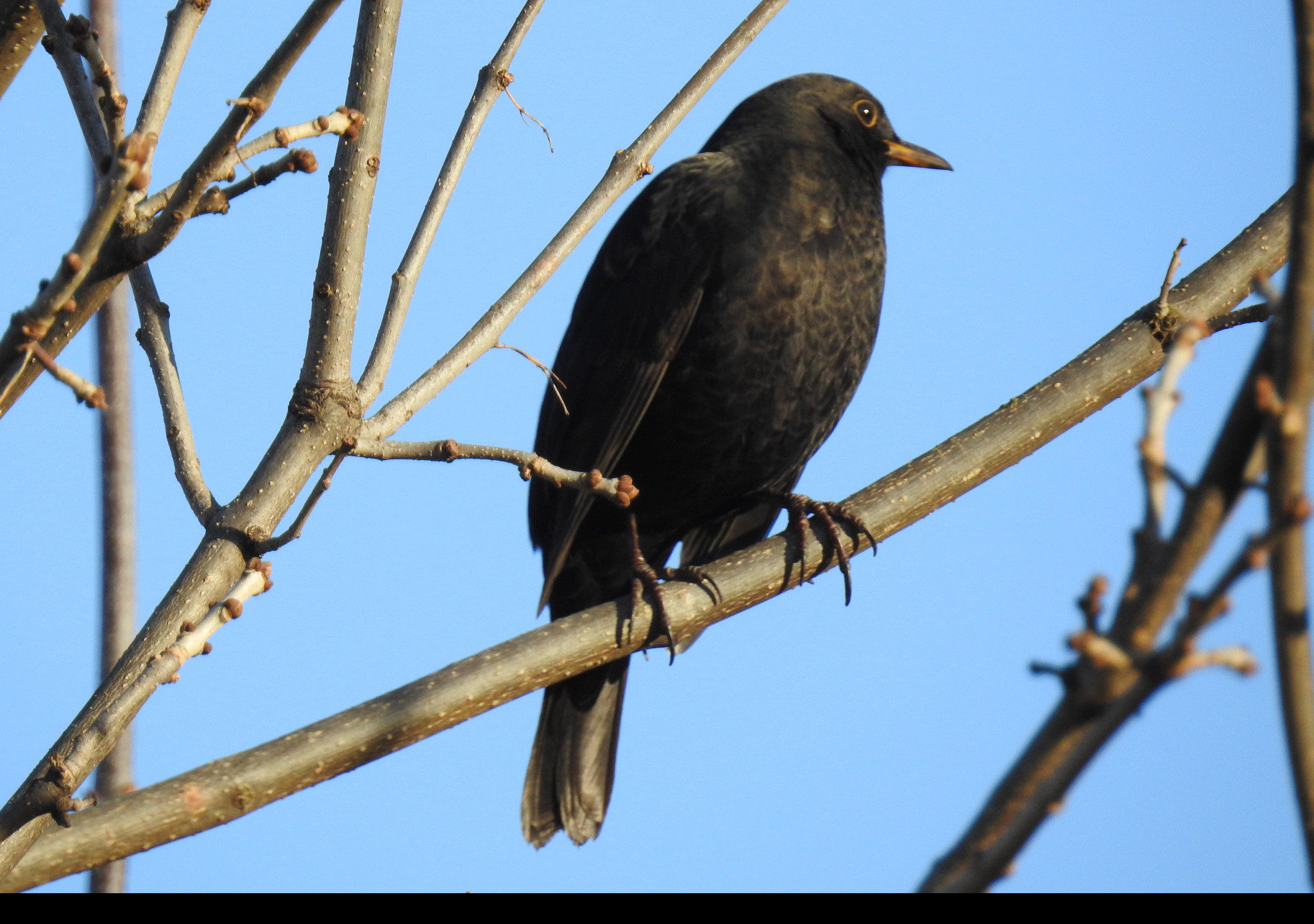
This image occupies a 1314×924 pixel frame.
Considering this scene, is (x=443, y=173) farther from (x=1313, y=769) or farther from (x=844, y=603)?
(x=1313, y=769)

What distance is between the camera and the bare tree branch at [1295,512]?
0.96m

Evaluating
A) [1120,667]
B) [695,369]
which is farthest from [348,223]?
[1120,667]

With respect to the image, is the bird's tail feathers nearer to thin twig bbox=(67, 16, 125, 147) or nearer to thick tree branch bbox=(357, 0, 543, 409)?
thick tree branch bbox=(357, 0, 543, 409)

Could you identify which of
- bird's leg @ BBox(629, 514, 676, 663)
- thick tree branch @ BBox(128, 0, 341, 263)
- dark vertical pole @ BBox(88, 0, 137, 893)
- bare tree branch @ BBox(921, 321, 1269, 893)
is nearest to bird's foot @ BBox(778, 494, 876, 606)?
bird's leg @ BBox(629, 514, 676, 663)

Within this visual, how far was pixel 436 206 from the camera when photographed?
103 inches

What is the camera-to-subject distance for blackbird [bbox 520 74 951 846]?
3684 millimetres

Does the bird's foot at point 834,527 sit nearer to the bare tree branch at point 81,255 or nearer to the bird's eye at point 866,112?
the bird's eye at point 866,112

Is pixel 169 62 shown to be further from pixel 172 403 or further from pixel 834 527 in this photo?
pixel 834 527

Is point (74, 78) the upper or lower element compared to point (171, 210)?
upper

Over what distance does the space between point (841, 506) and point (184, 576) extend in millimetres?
1708

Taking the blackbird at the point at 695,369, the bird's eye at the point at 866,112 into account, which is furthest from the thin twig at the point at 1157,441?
the bird's eye at the point at 866,112

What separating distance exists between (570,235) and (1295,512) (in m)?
2.01

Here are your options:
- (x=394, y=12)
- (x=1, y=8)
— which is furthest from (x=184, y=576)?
(x=1, y=8)

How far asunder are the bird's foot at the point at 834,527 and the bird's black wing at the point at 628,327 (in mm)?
578
